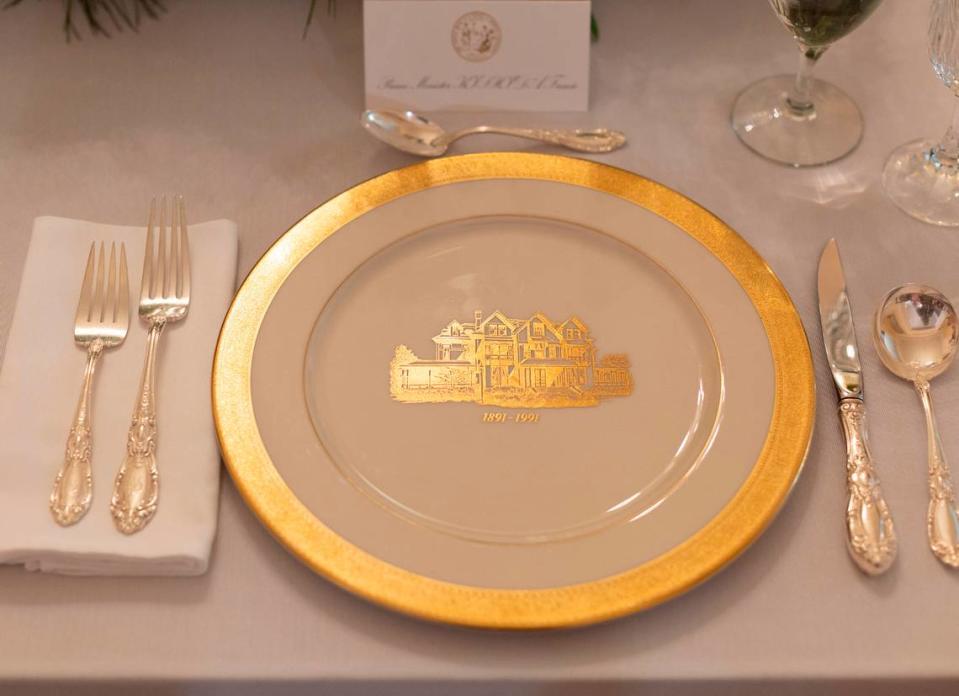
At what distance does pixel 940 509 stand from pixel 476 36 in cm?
48

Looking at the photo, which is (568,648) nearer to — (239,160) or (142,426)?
(142,426)

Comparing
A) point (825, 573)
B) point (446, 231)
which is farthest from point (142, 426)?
point (825, 573)

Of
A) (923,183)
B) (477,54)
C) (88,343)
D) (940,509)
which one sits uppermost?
(477,54)

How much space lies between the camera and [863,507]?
0.59 meters

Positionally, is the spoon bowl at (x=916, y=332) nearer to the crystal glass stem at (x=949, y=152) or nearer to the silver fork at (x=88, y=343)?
the crystal glass stem at (x=949, y=152)

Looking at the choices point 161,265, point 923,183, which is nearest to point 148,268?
point 161,265

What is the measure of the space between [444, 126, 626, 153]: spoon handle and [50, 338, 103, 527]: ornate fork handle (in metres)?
0.33

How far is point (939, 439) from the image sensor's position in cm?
62

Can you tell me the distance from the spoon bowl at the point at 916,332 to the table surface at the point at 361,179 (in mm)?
39

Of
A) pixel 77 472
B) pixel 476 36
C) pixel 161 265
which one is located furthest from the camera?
pixel 476 36

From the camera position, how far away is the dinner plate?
55cm

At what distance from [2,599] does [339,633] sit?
0.62 ft

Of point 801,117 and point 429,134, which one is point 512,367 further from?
point 801,117

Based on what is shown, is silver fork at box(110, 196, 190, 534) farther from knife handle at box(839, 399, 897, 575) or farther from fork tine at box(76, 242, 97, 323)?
knife handle at box(839, 399, 897, 575)
